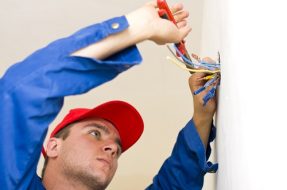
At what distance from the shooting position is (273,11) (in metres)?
0.38

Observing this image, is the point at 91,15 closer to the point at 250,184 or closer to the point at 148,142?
the point at 148,142

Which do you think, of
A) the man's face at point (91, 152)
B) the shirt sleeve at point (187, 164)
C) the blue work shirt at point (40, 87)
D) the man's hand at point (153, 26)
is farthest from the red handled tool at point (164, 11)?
the man's face at point (91, 152)

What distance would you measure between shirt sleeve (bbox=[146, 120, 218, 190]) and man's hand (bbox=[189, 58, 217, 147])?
1 centimetres

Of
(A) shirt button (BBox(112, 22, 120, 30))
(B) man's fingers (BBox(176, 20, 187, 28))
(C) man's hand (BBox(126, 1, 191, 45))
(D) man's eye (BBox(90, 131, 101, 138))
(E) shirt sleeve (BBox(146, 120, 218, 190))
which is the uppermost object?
(A) shirt button (BBox(112, 22, 120, 30))

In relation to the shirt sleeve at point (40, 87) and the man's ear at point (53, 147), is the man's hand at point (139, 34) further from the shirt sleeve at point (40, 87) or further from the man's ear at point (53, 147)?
the man's ear at point (53, 147)

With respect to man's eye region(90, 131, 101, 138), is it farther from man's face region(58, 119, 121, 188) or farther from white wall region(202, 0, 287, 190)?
white wall region(202, 0, 287, 190)

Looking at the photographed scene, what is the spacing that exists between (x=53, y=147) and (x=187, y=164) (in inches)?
13.7

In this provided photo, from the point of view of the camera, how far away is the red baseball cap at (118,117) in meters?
1.07

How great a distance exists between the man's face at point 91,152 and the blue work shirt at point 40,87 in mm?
254

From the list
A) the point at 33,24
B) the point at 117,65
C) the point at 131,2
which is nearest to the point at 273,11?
the point at 117,65

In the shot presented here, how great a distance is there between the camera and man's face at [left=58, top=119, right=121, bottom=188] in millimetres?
947

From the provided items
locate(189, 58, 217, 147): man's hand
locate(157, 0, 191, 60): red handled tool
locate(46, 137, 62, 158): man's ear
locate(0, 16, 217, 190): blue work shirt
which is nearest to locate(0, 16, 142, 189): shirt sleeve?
locate(0, 16, 217, 190): blue work shirt

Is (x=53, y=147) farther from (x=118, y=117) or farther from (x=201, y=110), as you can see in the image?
(x=201, y=110)

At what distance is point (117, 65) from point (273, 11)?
338 millimetres
